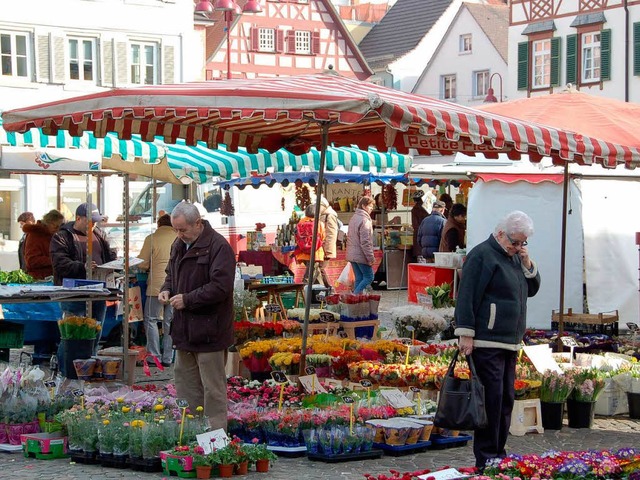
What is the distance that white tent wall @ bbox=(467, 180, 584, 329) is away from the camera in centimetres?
1683

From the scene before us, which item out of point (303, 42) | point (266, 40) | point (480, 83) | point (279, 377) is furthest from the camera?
point (303, 42)

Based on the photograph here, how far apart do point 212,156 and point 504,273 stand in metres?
9.06

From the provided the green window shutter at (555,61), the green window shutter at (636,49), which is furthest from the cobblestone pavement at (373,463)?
the green window shutter at (555,61)

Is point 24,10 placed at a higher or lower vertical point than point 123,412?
higher

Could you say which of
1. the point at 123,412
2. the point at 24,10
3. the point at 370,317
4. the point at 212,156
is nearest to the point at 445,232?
the point at 212,156

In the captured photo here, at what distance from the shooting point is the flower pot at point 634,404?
10.8 m

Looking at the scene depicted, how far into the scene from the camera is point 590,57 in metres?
38.5

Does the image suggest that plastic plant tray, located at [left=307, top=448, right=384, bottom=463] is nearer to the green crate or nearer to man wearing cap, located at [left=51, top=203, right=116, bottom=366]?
man wearing cap, located at [left=51, top=203, right=116, bottom=366]

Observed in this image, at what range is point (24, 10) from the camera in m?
33.4

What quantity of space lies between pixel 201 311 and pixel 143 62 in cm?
2835

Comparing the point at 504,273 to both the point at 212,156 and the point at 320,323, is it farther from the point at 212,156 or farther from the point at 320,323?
the point at 212,156

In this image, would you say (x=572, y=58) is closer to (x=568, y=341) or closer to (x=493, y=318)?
(x=568, y=341)

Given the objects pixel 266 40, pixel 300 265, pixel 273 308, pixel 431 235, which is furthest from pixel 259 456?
pixel 266 40

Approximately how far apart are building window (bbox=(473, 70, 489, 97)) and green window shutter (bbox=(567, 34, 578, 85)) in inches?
370
